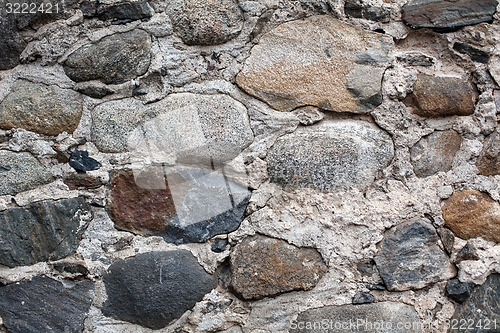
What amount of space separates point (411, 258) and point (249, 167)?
43 centimetres

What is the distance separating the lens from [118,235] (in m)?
1.11

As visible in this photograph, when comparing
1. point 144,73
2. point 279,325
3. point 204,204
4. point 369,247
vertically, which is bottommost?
point 279,325

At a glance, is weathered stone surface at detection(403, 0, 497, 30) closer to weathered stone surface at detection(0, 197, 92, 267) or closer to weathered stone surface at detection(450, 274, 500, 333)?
weathered stone surface at detection(450, 274, 500, 333)

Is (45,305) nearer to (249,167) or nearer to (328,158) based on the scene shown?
(249,167)

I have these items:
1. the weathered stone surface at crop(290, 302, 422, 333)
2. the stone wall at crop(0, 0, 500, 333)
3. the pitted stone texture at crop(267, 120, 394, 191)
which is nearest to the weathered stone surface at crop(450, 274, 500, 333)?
the stone wall at crop(0, 0, 500, 333)

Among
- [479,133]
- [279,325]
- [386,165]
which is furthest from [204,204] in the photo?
[479,133]

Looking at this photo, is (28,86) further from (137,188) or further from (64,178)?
(137,188)

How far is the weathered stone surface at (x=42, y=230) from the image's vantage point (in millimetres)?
1088

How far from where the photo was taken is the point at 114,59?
113 centimetres

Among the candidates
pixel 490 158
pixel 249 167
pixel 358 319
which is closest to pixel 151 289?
pixel 249 167

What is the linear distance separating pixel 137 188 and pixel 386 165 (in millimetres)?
583

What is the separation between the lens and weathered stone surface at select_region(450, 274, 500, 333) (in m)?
1.09

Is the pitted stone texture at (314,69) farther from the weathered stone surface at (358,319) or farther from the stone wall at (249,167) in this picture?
the weathered stone surface at (358,319)

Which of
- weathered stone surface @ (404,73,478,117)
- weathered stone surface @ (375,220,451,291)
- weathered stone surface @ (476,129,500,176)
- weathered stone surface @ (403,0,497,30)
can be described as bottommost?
weathered stone surface @ (375,220,451,291)
